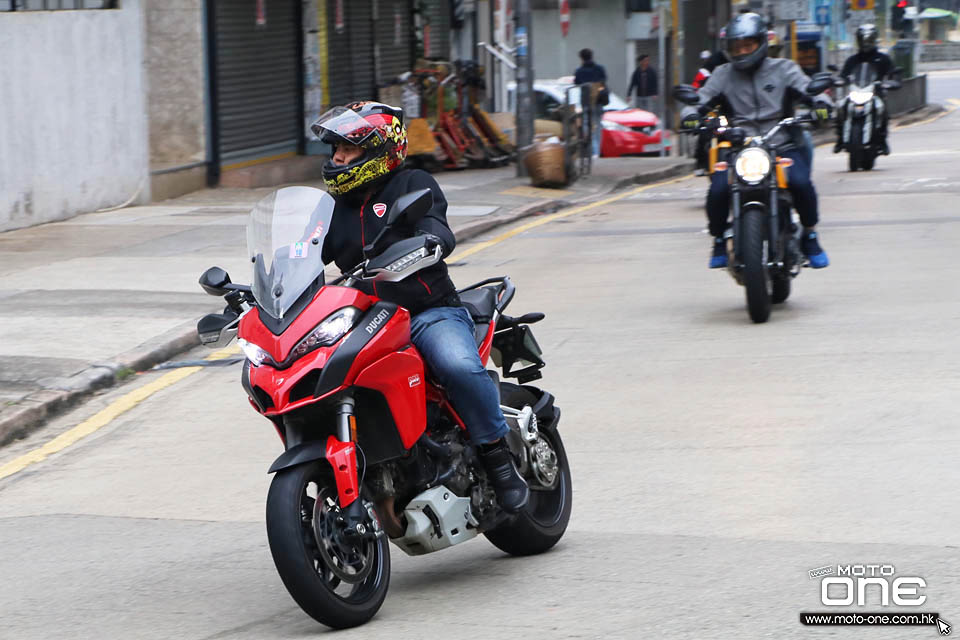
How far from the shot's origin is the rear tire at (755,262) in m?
10.0

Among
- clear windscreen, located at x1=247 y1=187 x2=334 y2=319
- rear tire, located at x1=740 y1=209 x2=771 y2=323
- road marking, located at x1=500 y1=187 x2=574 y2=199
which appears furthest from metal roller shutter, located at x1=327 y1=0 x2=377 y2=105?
clear windscreen, located at x1=247 y1=187 x2=334 y2=319

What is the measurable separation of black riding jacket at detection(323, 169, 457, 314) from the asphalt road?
1.02 meters

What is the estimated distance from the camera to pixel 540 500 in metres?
5.88

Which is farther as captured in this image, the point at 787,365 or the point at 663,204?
the point at 663,204

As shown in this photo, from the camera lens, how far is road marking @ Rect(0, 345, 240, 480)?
782 centimetres

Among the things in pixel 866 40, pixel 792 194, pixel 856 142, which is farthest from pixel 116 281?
pixel 866 40

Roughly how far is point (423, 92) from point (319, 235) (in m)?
19.1

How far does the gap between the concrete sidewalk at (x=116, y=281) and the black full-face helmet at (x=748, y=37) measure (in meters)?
4.18

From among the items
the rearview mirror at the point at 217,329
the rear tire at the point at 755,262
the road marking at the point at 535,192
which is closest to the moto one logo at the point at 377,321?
the rearview mirror at the point at 217,329

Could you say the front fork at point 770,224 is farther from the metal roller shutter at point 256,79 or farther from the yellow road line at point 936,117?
the yellow road line at point 936,117

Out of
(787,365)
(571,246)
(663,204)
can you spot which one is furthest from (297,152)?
(787,365)

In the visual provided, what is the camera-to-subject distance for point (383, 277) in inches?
190

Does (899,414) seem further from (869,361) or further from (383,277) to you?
(383,277)

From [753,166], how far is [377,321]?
229 inches
